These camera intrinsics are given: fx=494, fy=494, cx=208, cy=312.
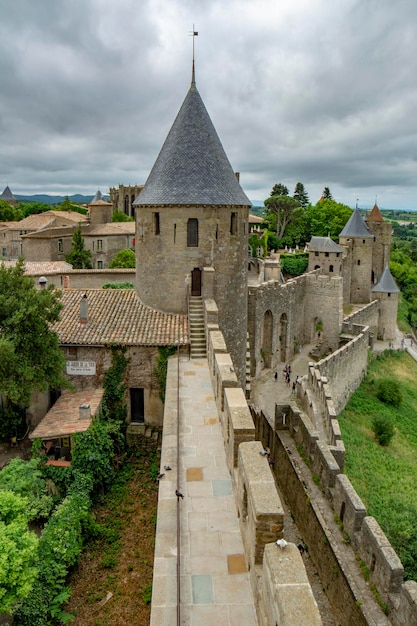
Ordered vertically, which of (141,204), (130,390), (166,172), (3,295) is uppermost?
(166,172)

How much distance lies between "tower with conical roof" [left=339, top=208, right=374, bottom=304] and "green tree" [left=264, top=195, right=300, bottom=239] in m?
20.3

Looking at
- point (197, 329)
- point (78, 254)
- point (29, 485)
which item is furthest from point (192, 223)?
point (78, 254)

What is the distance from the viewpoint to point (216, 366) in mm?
12898

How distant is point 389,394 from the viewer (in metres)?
33.4

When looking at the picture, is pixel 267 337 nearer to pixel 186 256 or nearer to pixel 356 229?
pixel 186 256

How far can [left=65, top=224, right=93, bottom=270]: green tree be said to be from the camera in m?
48.4

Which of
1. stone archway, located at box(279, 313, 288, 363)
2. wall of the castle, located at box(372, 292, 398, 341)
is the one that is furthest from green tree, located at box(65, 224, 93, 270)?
wall of the castle, located at box(372, 292, 398, 341)

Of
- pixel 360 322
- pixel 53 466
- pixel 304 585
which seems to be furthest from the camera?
pixel 360 322

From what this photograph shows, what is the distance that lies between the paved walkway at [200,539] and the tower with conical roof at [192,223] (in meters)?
7.55

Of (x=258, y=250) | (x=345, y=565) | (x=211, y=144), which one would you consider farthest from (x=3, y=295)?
(x=258, y=250)

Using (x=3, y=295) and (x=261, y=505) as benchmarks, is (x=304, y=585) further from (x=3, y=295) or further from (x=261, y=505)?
(x=3, y=295)

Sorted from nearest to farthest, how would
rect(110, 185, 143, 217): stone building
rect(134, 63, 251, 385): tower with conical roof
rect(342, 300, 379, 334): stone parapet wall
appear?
rect(134, 63, 251, 385): tower with conical roof
rect(342, 300, 379, 334): stone parapet wall
rect(110, 185, 143, 217): stone building

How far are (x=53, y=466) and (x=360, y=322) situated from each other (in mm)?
31983

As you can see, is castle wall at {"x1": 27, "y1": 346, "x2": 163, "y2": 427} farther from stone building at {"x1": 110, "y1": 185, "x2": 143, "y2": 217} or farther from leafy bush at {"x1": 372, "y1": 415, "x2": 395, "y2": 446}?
stone building at {"x1": 110, "y1": 185, "x2": 143, "y2": 217}
